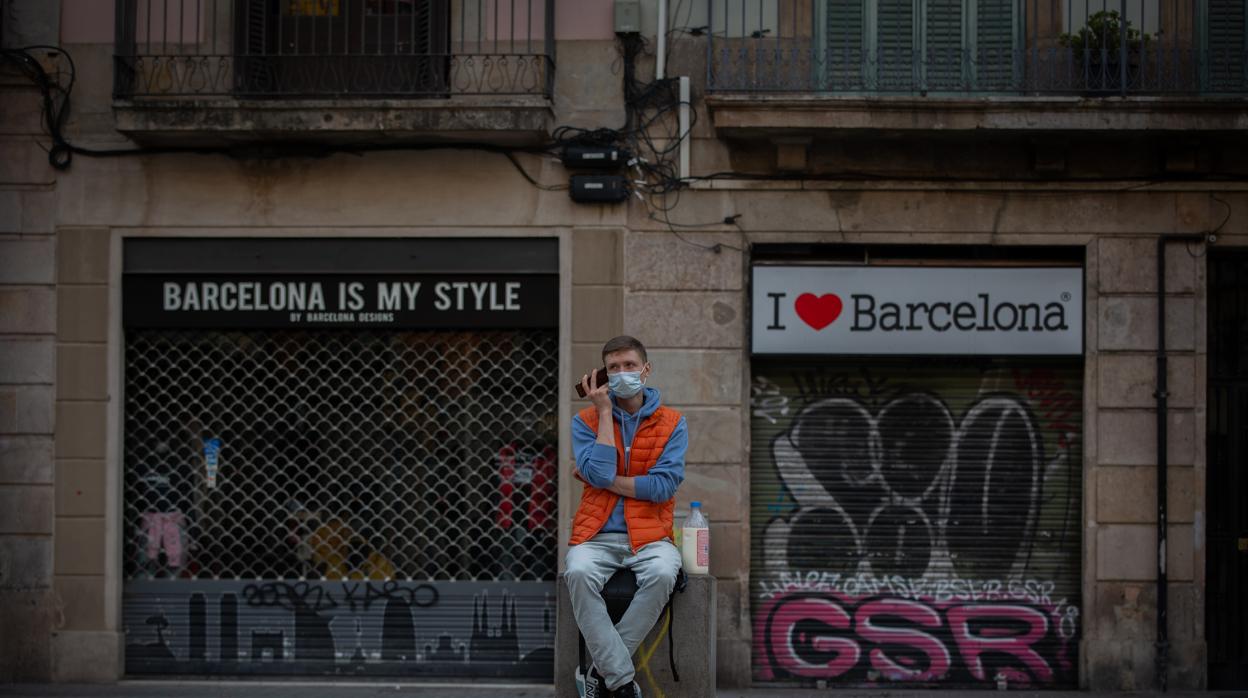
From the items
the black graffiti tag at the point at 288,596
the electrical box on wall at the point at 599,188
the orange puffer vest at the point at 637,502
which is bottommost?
the black graffiti tag at the point at 288,596

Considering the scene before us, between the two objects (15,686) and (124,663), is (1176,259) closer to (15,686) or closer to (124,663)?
(124,663)

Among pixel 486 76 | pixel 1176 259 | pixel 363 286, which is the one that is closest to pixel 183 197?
pixel 363 286

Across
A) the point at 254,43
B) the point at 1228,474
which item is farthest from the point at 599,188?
the point at 1228,474

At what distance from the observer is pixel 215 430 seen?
10.2 metres

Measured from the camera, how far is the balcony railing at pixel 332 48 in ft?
32.2

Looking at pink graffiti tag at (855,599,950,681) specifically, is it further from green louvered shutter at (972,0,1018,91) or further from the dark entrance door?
green louvered shutter at (972,0,1018,91)

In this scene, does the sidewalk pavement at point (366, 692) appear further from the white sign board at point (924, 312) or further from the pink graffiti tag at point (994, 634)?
the white sign board at point (924, 312)

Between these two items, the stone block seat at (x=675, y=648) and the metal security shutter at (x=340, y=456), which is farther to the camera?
the metal security shutter at (x=340, y=456)

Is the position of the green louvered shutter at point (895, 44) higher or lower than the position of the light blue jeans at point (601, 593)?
higher

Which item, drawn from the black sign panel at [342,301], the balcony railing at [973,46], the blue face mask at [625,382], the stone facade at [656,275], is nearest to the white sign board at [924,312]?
the stone facade at [656,275]

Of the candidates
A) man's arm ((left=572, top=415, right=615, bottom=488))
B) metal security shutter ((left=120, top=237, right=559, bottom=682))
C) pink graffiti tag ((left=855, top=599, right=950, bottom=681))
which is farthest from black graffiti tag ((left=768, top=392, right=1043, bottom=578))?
man's arm ((left=572, top=415, right=615, bottom=488))

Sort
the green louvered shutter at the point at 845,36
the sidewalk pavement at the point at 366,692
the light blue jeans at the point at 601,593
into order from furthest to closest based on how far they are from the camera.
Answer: the green louvered shutter at the point at 845,36 → the sidewalk pavement at the point at 366,692 → the light blue jeans at the point at 601,593

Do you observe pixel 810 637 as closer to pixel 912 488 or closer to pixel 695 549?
pixel 912 488

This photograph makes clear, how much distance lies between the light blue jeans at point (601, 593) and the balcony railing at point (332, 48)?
405 centimetres
